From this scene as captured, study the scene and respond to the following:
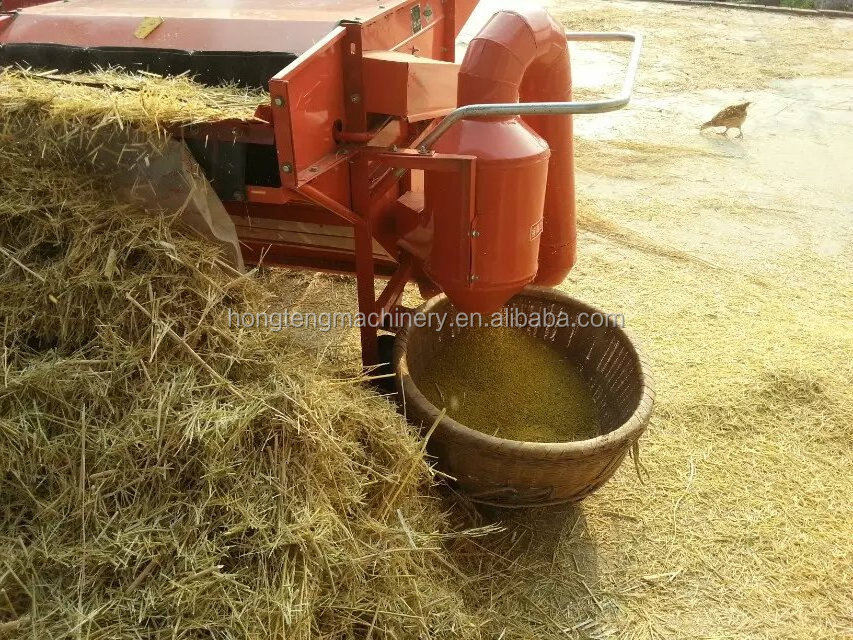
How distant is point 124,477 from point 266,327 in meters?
0.64

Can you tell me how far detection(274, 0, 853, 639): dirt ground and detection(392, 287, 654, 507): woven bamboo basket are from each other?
0.99 ft

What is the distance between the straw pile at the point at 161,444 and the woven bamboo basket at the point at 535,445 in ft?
0.72

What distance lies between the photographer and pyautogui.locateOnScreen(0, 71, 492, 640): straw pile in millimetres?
1671

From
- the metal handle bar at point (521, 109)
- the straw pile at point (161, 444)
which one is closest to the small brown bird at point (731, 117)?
the metal handle bar at point (521, 109)

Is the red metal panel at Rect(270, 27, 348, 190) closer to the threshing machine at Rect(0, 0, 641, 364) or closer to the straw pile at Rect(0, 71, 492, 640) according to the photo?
the threshing machine at Rect(0, 0, 641, 364)

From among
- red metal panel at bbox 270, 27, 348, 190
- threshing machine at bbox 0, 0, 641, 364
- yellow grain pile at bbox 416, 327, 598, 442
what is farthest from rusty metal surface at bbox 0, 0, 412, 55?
yellow grain pile at bbox 416, 327, 598, 442

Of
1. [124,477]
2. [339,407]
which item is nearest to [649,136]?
[339,407]

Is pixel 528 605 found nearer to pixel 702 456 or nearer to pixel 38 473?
pixel 702 456

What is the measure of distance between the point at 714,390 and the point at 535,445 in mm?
1571

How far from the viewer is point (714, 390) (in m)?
3.36

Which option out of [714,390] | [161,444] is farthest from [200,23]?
[714,390]

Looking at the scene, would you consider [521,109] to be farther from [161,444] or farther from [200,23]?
[161,444]

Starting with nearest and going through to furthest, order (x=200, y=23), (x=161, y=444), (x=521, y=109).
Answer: (x=161, y=444)
(x=521, y=109)
(x=200, y=23)

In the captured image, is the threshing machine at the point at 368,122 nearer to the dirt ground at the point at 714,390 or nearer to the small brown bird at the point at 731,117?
the dirt ground at the point at 714,390
